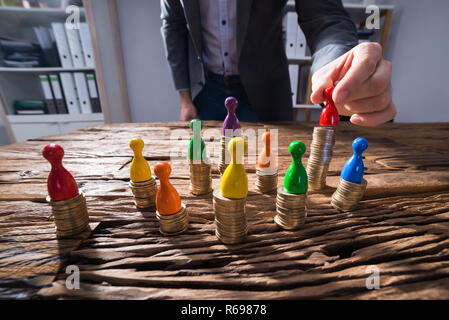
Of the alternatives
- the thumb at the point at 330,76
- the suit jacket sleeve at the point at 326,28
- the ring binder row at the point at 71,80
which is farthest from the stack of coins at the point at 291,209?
the ring binder row at the point at 71,80

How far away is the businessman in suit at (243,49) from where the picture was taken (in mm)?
1048

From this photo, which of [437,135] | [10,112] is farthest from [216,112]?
[10,112]

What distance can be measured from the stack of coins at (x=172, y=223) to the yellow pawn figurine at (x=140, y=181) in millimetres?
98

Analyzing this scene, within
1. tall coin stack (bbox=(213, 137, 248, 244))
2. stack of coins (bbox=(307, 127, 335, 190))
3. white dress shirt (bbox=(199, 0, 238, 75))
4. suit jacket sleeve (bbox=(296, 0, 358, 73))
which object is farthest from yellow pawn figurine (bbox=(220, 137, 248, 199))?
white dress shirt (bbox=(199, 0, 238, 75))

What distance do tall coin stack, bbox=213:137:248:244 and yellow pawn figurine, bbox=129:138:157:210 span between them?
19 cm

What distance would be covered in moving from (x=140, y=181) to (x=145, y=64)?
2585 millimetres

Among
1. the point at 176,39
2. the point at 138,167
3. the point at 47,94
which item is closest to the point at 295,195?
the point at 138,167

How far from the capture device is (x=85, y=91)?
2.43 m

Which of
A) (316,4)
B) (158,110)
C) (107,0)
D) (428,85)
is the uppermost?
(107,0)

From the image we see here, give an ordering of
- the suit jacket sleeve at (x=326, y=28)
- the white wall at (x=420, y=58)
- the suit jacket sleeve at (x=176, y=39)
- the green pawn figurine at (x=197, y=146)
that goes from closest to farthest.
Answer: the green pawn figurine at (x=197, y=146) < the suit jacket sleeve at (x=326, y=28) < the suit jacket sleeve at (x=176, y=39) < the white wall at (x=420, y=58)

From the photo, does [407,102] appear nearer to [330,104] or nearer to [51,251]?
[330,104]

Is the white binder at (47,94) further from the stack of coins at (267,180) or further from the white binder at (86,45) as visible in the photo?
the stack of coins at (267,180)
